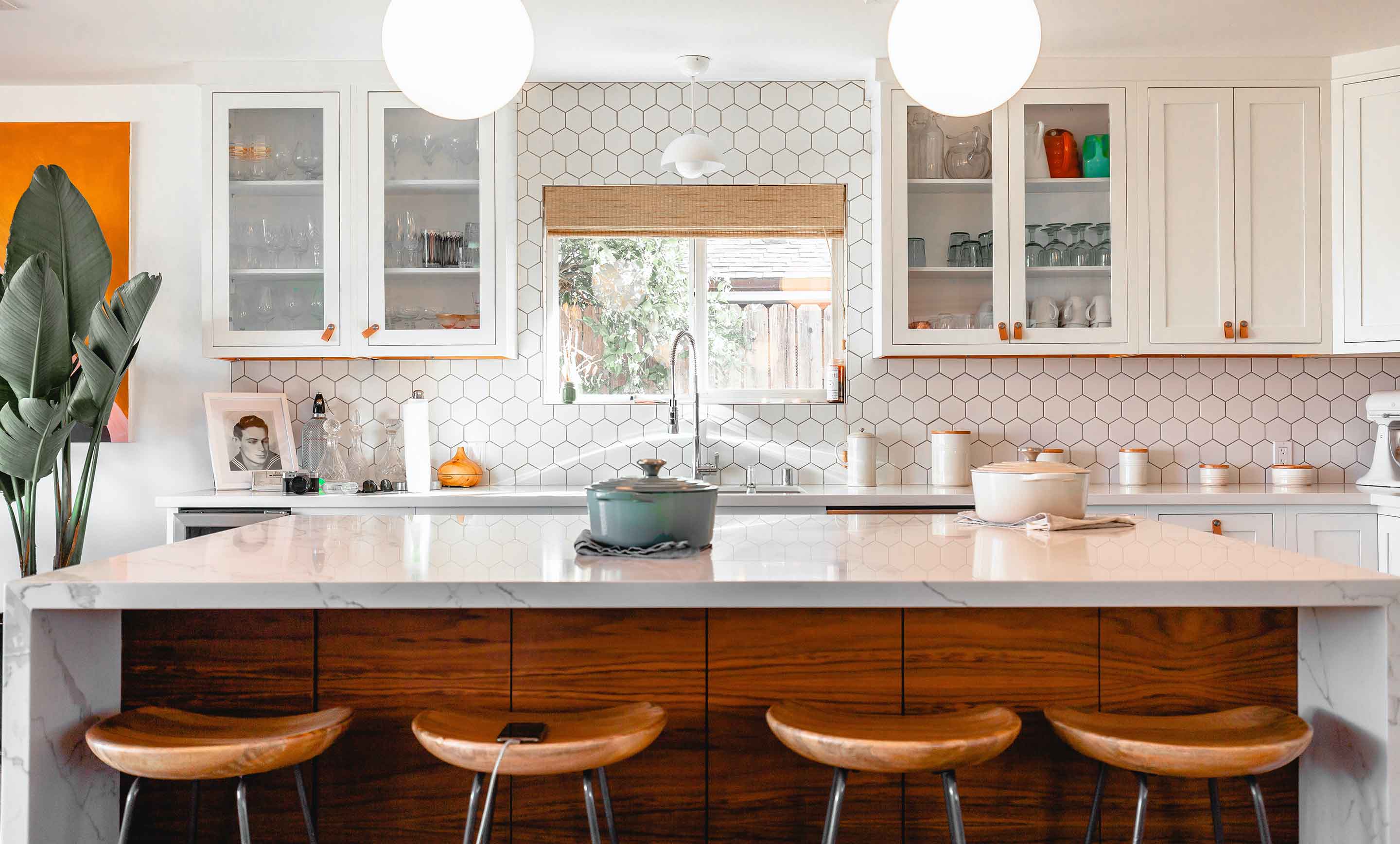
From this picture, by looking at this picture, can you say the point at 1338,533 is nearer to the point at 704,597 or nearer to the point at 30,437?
the point at 704,597

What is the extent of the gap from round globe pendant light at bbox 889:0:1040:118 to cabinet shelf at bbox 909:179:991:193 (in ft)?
5.98

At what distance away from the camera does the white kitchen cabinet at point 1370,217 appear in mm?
3209

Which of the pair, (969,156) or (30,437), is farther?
(969,156)

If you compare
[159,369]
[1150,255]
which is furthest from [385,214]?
[1150,255]

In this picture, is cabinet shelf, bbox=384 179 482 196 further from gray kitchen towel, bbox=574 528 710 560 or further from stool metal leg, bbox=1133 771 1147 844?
stool metal leg, bbox=1133 771 1147 844

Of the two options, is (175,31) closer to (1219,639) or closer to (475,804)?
(475,804)

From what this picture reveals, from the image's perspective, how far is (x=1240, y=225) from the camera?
3318 mm

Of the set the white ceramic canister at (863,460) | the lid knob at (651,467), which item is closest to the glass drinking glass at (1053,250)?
the white ceramic canister at (863,460)

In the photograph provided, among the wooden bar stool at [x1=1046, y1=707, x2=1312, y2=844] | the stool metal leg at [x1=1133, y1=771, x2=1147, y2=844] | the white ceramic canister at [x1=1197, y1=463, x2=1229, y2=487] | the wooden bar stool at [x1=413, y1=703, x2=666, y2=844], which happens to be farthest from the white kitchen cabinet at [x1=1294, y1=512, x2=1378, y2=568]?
the wooden bar stool at [x1=413, y1=703, x2=666, y2=844]

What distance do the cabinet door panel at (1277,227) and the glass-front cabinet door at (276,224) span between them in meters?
3.31

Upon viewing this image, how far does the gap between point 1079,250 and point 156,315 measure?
3.59m

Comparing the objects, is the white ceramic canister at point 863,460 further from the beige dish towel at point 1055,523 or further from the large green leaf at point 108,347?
the large green leaf at point 108,347

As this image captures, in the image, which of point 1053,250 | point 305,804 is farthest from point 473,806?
point 1053,250

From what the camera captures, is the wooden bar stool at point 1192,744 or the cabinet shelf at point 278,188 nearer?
the wooden bar stool at point 1192,744
